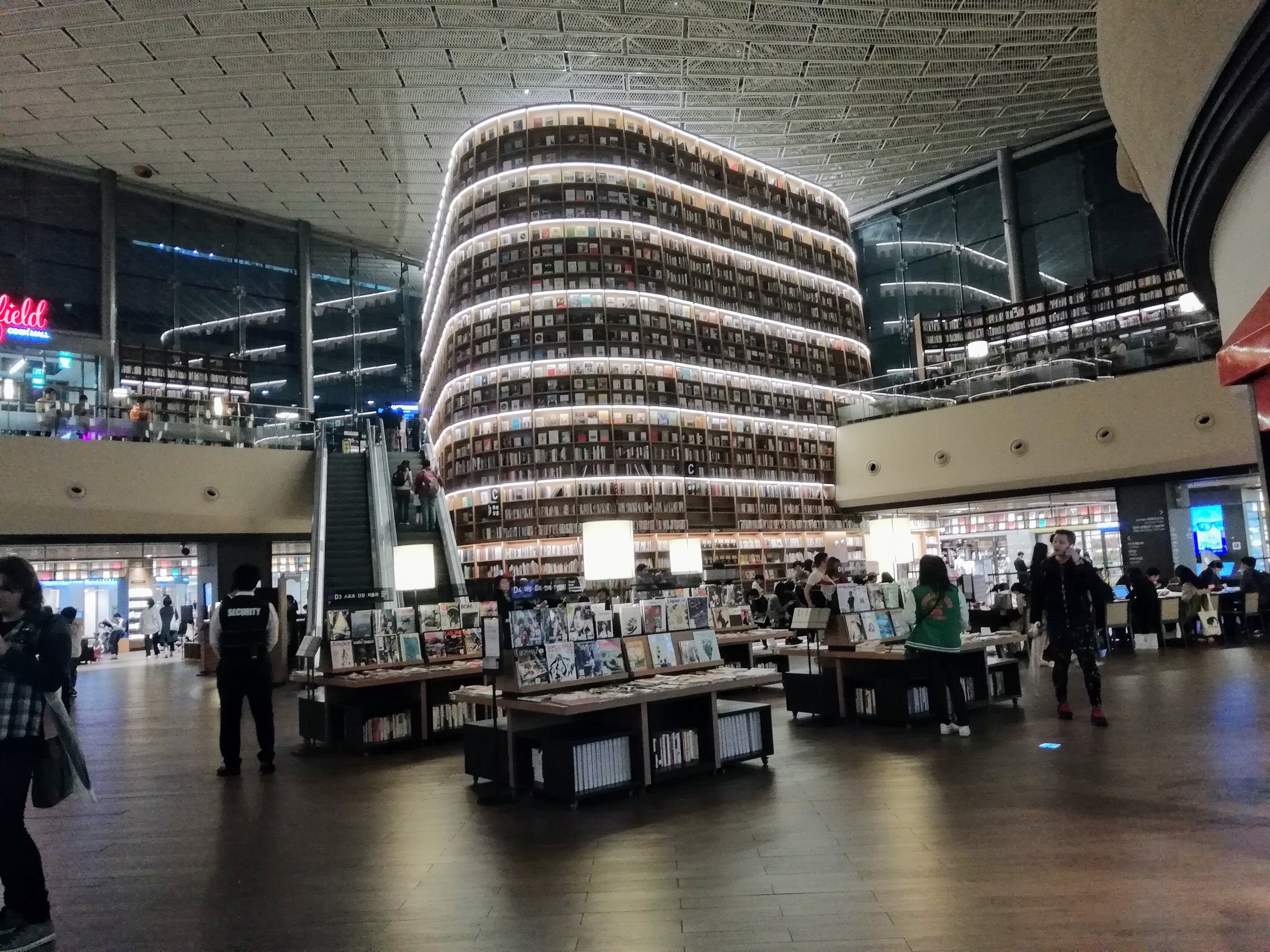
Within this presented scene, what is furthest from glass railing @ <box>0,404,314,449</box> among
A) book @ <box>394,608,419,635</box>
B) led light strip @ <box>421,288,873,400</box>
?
book @ <box>394,608,419,635</box>

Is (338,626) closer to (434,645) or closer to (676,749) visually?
(434,645)

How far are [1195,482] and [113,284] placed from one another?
2107 cm

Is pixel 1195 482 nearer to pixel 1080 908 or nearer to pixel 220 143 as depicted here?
pixel 1080 908

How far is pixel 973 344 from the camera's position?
1706cm

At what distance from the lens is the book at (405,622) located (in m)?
7.62

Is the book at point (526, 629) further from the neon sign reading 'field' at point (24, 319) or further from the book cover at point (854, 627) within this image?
the neon sign reading 'field' at point (24, 319)

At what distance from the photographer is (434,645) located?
764 cm

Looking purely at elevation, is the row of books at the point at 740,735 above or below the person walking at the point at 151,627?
below

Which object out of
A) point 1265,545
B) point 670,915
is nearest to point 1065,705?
point 670,915

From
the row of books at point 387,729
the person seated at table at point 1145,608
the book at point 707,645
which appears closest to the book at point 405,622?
the row of books at point 387,729

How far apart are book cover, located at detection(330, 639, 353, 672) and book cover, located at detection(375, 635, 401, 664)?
211 mm

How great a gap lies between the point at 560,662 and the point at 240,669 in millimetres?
2535

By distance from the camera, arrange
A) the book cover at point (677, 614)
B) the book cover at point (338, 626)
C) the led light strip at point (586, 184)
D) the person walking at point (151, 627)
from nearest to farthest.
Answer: the book cover at point (677, 614)
the book cover at point (338, 626)
the led light strip at point (586, 184)
the person walking at point (151, 627)

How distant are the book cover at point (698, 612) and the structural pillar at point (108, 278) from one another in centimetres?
1646
